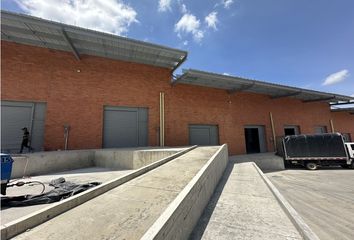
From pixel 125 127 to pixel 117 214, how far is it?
32.2ft

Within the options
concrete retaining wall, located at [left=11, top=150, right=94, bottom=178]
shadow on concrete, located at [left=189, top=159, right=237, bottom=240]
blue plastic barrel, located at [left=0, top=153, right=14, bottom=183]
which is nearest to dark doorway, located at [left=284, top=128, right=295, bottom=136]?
shadow on concrete, located at [left=189, top=159, right=237, bottom=240]

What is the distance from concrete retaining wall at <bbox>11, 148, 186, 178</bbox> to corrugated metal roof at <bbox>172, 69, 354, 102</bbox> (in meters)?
6.29

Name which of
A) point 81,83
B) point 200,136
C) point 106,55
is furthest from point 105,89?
point 200,136

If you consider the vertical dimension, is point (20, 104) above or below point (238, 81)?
below

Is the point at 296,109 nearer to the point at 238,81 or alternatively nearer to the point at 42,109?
the point at 238,81

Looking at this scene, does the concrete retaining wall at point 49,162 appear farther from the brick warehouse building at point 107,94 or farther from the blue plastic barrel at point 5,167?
the blue plastic barrel at point 5,167

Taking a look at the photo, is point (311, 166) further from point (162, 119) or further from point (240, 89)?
point (162, 119)

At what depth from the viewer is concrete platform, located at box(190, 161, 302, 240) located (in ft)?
10.7

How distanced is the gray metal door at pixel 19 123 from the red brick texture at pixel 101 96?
1.25ft

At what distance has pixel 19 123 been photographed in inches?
395

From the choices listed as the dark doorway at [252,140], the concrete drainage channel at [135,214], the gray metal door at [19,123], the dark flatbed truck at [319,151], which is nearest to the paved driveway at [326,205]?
the concrete drainage channel at [135,214]

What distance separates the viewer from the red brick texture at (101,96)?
10312 millimetres

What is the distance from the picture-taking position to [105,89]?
11.9m

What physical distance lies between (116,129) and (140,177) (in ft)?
25.9
